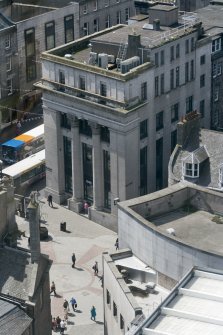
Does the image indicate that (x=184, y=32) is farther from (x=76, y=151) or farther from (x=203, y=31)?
(x=76, y=151)

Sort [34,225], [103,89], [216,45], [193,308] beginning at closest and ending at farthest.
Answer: [193,308] → [34,225] → [103,89] → [216,45]

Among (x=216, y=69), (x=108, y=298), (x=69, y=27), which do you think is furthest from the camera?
(x=69, y=27)

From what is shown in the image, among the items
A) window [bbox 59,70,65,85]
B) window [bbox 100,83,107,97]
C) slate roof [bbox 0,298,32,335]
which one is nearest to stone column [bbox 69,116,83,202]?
window [bbox 59,70,65,85]

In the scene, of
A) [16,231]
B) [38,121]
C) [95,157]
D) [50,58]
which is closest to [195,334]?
[16,231]

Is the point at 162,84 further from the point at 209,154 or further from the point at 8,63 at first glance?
the point at 8,63

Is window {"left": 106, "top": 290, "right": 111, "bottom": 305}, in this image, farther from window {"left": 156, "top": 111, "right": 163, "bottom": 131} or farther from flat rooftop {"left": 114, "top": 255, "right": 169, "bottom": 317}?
window {"left": 156, "top": 111, "right": 163, "bottom": 131}

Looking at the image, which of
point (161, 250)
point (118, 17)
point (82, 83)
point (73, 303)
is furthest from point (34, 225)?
point (118, 17)
